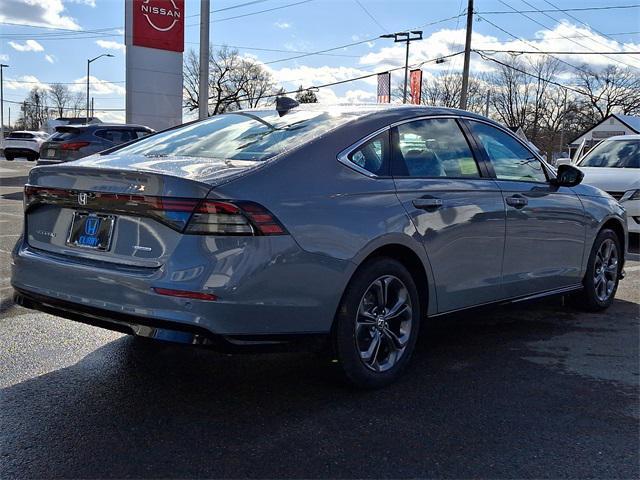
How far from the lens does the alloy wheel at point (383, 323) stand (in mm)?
3699

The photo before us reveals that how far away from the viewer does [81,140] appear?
1427 centimetres

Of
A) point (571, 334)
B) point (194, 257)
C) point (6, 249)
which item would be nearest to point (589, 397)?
point (571, 334)

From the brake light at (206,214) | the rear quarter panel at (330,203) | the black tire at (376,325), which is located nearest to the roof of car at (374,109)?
the rear quarter panel at (330,203)

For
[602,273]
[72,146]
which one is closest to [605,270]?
[602,273]

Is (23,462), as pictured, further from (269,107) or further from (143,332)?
(269,107)

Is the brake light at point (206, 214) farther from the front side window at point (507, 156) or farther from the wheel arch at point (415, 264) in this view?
the front side window at point (507, 156)

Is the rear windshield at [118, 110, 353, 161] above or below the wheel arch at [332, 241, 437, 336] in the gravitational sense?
above

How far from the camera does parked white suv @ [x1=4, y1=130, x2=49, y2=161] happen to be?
33.9 meters

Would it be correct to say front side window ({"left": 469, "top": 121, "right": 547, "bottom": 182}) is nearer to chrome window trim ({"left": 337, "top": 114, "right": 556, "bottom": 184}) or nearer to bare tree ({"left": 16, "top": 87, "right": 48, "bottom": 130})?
chrome window trim ({"left": 337, "top": 114, "right": 556, "bottom": 184})

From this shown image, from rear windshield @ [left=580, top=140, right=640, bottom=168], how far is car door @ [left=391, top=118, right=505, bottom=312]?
7.19 metres

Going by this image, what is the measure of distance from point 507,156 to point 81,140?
38.0 feet

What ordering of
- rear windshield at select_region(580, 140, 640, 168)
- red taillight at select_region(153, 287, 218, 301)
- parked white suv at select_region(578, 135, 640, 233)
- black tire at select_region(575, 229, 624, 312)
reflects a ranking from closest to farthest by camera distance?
1. red taillight at select_region(153, 287, 218, 301)
2. black tire at select_region(575, 229, 624, 312)
3. parked white suv at select_region(578, 135, 640, 233)
4. rear windshield at select_region(580, 140, 640, 168)

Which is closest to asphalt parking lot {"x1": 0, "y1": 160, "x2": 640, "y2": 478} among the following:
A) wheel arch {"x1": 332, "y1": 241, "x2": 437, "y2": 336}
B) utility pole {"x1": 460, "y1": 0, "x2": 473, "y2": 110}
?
wheel arch {"x1": 332, "y1": 241, "x2": 437, "y2": 336}

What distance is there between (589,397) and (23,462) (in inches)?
117
